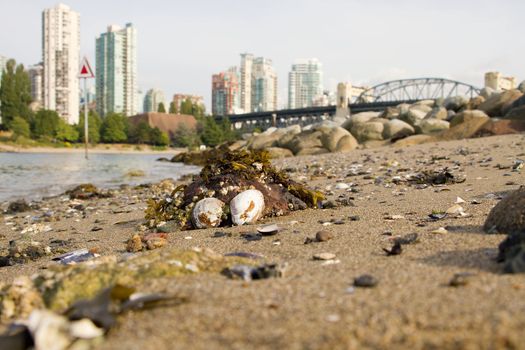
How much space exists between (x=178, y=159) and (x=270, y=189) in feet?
110

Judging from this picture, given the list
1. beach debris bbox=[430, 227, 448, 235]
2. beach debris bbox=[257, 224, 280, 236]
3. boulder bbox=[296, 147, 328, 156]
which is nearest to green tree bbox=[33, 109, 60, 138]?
boulder bbox=[296, 147, 328, 156]

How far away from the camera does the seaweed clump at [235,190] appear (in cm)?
599

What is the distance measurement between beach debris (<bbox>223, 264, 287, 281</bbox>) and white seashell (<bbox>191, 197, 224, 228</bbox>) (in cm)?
267

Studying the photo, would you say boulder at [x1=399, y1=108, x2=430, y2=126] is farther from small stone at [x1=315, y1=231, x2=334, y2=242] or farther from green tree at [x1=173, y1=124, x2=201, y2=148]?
green tree at [x1=173, y1=124, x2=201, y2=148]

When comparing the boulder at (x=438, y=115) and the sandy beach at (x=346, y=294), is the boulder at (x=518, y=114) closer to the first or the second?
the boulder at (x=438, y=115)

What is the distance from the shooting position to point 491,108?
85.4 ft

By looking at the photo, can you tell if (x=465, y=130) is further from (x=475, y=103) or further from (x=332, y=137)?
(x=475, y=103)

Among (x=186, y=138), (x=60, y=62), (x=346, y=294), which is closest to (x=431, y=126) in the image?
(x=346, y=294)

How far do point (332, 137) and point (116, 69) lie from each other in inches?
5858

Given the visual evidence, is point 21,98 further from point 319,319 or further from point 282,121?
point 319,319

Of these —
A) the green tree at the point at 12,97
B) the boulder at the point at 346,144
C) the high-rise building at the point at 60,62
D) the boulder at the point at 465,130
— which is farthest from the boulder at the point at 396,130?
the high-rise building at the point at 60,62

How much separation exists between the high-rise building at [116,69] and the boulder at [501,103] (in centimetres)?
14659

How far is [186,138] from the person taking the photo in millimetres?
97000

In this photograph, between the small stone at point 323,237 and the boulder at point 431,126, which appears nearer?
the small stone at point 323,237
